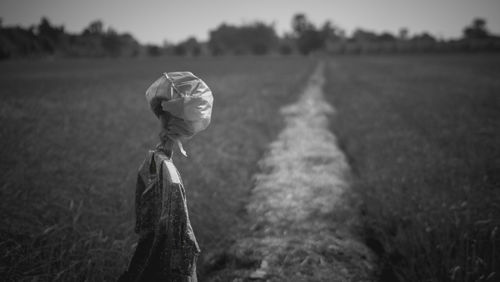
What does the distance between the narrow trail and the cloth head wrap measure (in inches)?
88.3

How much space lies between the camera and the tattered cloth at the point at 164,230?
5.75 feet

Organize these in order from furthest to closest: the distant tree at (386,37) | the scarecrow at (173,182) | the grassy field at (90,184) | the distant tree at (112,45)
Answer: the distant tree at (386,37) → the distant tree at (112,45) → the grassy field at (90,184) → the scarecrow at (173,182)

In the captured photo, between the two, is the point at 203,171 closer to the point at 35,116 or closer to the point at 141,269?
the point at 141,269

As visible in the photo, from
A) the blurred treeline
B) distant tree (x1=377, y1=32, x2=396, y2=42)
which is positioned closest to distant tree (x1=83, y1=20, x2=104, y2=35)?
the blurred treeline

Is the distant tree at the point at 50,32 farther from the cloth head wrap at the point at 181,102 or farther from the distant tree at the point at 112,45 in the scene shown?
the cloth head wrap at the point at 181,102

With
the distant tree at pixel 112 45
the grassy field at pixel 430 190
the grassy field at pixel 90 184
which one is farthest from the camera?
the distant tree at pixel 112 45

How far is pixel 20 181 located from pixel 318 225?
14.7ft

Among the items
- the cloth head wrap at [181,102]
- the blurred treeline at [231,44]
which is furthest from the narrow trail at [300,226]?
the blurred treeline at [231,44]

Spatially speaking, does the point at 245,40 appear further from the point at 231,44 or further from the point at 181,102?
the point at 181,102

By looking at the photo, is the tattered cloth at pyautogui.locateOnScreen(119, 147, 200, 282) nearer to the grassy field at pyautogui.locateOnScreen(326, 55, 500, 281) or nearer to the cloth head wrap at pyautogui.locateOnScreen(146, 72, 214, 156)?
the cloth head wrap at pyautogui.locateOnScreen(146, 72, 214, 156)

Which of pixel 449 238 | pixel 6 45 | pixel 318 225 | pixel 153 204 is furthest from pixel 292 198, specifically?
pixel 6 45

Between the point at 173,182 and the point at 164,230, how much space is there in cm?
35

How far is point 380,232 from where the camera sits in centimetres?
412

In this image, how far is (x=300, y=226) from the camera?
4.36 metres
